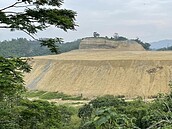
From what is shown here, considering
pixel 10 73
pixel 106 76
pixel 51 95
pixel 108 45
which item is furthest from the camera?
pixel 108 45

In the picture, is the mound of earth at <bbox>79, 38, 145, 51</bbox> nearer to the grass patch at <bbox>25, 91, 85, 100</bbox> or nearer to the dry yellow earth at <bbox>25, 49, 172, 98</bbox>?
the dry yellow earth at <bbox>25, 49, 172, 98</bbox>

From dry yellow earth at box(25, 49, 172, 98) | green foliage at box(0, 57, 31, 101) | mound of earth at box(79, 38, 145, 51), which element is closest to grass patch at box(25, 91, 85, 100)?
dry yellow earth at box(25, 49, 172, 98)

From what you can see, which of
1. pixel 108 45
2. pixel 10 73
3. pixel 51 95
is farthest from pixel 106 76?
pixel 10 73

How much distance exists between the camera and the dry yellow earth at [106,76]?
2015 inches

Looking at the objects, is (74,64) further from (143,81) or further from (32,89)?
(143,81)

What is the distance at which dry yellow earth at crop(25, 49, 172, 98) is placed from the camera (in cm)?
5119

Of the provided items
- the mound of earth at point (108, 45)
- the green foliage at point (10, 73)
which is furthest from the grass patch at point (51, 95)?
the mound of earth at point (108, 45)

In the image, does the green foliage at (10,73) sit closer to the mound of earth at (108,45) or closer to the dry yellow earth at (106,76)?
the dry yellow earth at (106,76)

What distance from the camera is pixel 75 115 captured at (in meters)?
31.0

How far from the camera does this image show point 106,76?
185 ft

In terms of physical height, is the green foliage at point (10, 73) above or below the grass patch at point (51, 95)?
above

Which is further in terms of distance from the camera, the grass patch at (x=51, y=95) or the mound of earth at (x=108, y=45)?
the mound of earth at (x=108, y=45)

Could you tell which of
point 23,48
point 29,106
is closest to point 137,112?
point 29,106

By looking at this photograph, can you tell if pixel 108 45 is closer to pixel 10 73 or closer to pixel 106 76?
pixel 106 76
